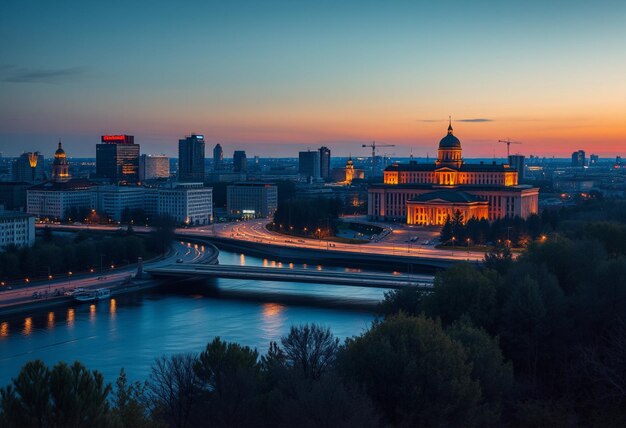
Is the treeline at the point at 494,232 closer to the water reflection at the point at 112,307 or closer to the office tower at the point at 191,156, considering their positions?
the water reflection at the point at 112,307

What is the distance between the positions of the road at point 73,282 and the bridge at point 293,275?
1397mm

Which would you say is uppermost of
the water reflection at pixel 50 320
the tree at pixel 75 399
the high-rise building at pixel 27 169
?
the high-rise building at pixel 27 169

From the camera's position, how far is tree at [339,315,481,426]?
8969mm

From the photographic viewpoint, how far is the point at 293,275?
25.0m

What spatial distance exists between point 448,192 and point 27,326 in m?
29.8

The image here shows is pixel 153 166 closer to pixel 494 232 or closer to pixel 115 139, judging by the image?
pixel 115 139

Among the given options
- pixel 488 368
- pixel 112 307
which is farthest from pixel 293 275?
pixel 488 368

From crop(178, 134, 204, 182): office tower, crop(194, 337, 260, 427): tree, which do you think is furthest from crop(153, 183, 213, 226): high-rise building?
crop(178, 134, 204, 182): office tower

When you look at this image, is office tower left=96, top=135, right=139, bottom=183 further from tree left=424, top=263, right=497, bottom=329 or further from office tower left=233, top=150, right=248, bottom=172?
→ tree left=424, top=263, right=497, bottom=329

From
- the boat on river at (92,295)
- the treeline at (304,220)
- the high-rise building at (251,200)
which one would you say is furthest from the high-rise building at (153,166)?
the boat on river at (92,295)

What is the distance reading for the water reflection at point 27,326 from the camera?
18.0 meters

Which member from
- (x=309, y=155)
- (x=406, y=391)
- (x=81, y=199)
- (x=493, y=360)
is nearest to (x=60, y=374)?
(x=406, y=391)

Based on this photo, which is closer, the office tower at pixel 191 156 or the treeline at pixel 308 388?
the treeline at pixel 308 388

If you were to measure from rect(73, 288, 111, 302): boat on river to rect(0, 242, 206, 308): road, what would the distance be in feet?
2.15
